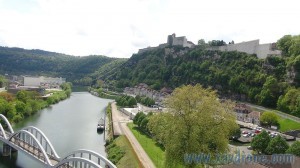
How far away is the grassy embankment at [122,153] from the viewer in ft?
93.3

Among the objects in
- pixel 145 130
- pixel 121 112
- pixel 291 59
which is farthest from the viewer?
pixel 121 112

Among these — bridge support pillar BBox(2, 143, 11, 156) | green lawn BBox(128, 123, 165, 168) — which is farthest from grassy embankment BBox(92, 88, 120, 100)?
bridge support pillar BBox(2, 143, 11, 156)

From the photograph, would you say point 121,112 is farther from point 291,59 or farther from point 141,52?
point 141,52

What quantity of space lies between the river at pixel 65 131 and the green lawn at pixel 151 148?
4216 mm

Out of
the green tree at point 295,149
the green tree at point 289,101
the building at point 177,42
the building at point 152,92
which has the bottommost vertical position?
the green tree at point 295,149

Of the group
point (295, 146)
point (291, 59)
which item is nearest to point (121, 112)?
point (291, 59)

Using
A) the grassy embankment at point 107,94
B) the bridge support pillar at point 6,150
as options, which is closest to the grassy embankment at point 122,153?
the bridge support pillar at point 6,150

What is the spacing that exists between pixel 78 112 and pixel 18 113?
15886mm

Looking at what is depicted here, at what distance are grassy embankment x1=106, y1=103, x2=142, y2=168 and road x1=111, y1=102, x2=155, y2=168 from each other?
0.52 metres

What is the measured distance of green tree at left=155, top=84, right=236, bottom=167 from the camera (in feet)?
66.9

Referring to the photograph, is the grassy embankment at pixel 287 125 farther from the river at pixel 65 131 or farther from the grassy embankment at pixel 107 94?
the grassy embankment at pixel 107 94

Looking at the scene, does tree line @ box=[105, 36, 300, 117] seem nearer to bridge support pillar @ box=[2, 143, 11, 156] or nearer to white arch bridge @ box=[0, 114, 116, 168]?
white arch bridge @ box=[0, 114, 116, 168]

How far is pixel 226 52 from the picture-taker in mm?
78812

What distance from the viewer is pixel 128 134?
130 ft
